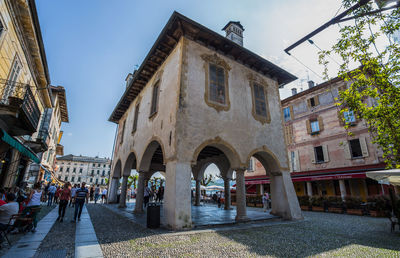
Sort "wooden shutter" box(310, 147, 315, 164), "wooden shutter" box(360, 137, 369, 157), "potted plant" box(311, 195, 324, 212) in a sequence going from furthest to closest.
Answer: "wooden shutter" box(310, 147, 315, 164)
"wooden shutter" box(360, 137, 369, 157)
"potted plant" box(311, 195, 324, 212)

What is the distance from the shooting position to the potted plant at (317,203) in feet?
52.6

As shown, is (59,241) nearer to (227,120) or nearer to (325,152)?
(227,120)

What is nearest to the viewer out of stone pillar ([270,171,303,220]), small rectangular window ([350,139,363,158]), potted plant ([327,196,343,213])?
stone pillar ([270,171,303,220])

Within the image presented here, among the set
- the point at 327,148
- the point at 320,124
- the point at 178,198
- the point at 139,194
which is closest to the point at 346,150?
the point at 327,148

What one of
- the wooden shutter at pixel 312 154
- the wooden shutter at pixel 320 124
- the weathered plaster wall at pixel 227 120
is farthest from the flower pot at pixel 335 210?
the wooden shutter at pixel 320 124

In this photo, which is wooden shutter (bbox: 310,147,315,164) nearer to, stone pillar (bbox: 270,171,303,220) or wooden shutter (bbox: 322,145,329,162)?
wooden shutter (bbox: 322,145,329,162)

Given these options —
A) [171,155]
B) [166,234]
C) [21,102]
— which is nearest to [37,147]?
[21,102]

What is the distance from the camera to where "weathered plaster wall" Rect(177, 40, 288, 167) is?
27.9 feet

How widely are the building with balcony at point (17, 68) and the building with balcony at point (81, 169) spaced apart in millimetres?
69767

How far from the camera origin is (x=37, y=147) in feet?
45.5

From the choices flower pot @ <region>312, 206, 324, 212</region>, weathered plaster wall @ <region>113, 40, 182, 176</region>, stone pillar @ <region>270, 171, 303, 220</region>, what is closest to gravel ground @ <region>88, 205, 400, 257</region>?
stone pillar @ <region>270, 171, 303, 220</region>

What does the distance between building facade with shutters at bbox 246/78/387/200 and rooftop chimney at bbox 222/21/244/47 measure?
10.1 metres

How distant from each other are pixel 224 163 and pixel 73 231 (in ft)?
33.7

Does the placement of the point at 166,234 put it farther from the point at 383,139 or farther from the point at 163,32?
the point at 383,139
